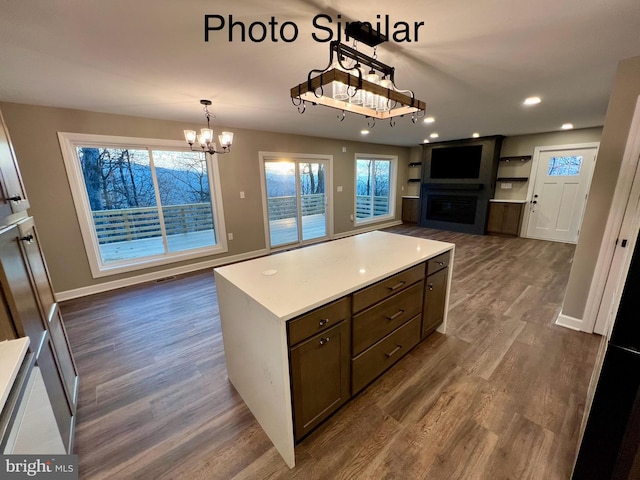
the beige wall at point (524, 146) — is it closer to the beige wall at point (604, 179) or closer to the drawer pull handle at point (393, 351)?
the beige wall at point (604, 179)

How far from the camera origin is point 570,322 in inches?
94.7

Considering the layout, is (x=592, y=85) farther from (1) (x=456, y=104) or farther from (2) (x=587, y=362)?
(2) (x=587, y=362)

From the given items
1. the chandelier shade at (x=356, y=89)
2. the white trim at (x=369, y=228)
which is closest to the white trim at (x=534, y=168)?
the white trim at (x=369, y=228)

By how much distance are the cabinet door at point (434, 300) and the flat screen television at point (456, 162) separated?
16.1 feet

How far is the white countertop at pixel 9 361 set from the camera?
2.35 feet

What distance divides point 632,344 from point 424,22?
1.75 m

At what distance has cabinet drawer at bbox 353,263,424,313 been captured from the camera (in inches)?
56.9

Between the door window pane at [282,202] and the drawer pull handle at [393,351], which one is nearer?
the drawer pull handle at [393,351]

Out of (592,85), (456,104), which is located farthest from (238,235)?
(592,85)

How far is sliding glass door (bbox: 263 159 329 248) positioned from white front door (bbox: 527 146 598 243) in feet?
15.2

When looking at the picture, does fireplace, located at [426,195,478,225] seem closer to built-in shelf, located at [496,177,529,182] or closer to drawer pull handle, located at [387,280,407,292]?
built-in shelf, located at [496,177,529,182]

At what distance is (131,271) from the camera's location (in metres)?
3.59

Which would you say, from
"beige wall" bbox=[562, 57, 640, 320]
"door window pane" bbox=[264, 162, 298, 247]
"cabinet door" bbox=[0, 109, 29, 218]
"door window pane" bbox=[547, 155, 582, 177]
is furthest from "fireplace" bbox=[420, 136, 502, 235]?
"cabinet door" bbox=[0, 109, 29, 218]

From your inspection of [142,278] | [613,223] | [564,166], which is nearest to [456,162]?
A: [564,166]
